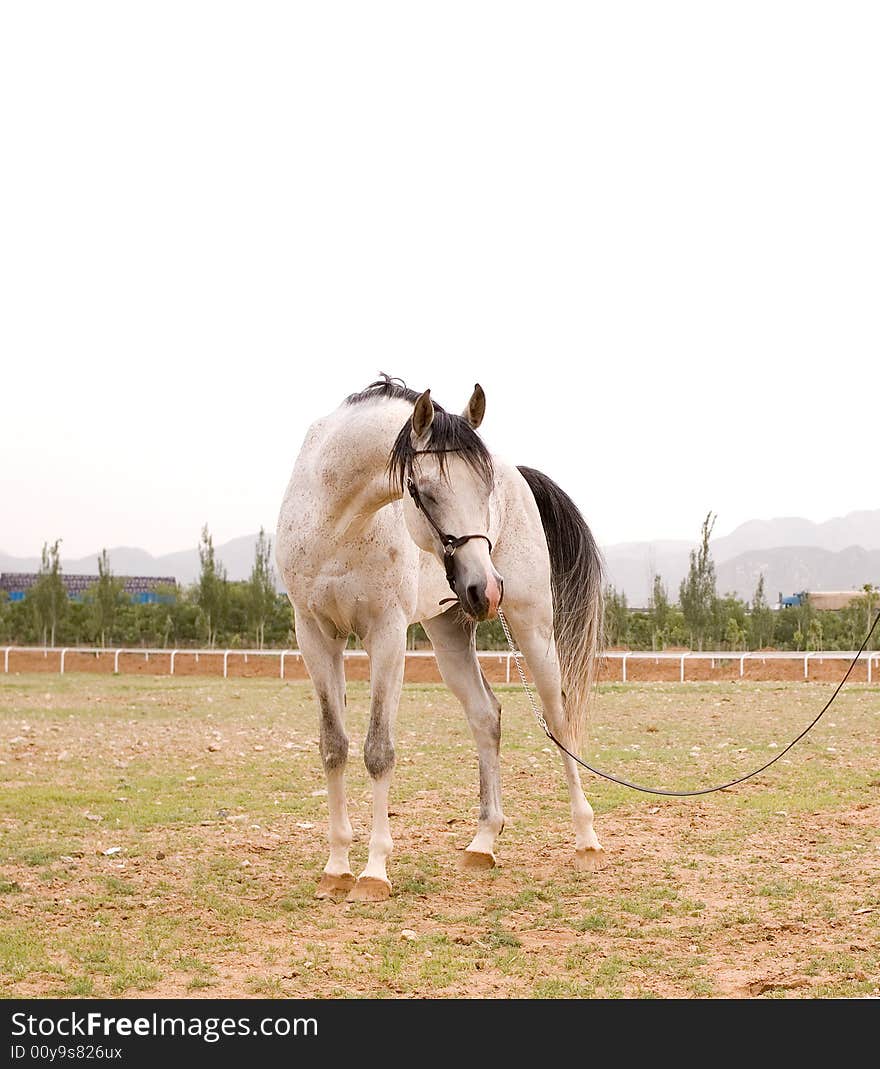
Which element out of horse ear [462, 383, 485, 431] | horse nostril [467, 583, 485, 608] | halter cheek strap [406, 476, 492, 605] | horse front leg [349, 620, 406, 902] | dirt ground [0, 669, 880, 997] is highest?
horse ear [462, 383, 485, 431]

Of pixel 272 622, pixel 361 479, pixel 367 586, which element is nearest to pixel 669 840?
pixel 367 586

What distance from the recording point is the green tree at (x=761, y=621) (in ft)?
119

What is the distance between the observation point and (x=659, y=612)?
3516cm

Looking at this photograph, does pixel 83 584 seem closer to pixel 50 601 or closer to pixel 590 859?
pixel 50 601

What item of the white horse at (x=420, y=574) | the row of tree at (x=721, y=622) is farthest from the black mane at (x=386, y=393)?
the row of tree at (x=721, y=622)

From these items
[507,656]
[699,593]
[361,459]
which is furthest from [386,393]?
[699,593]

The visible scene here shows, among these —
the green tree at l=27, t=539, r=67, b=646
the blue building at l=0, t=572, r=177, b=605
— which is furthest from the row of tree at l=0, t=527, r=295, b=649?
the blue building at l=0, t=572, r=177, b=605

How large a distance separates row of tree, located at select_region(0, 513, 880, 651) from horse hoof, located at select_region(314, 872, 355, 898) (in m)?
28.1

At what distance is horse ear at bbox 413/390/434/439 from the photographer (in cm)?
468

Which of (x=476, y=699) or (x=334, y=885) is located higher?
(x=476, y=699)

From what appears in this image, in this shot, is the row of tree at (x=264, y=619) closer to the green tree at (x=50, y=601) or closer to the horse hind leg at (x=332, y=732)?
the green tree at (x=50, y=601)

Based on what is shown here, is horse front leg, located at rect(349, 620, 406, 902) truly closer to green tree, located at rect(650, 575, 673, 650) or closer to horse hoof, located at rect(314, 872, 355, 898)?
horse hoof, located at rect(314, 872, 355, 898)

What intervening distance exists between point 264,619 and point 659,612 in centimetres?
1451

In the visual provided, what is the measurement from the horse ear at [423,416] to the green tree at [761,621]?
109ft
